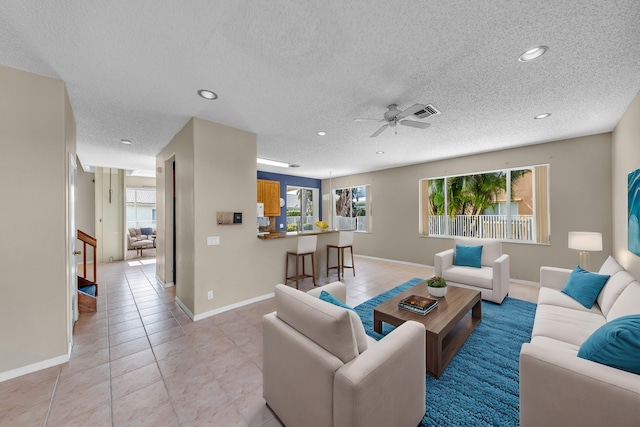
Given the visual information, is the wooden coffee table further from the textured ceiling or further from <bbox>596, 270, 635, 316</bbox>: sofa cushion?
the textured ceiling

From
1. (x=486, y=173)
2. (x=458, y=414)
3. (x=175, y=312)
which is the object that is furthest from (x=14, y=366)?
(x=486, y=173)

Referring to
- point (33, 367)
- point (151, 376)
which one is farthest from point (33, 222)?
point (151, 376)

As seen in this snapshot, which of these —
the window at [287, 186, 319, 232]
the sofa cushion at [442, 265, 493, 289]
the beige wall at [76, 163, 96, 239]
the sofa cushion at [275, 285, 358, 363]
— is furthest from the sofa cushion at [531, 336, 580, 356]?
the beige wall at [76, 163, 96, 239]

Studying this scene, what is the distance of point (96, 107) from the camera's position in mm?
2848

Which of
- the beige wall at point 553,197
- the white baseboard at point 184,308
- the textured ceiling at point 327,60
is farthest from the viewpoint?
the beige wall at point 553,197

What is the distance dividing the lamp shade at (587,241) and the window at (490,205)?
1.27 m

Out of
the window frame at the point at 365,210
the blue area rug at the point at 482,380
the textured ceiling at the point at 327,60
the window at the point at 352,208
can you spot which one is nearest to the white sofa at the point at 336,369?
the blue area rug at the point at 482,380

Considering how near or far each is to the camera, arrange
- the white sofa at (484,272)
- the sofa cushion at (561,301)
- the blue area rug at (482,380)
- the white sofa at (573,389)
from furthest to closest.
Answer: the white sofa at (484,272), the sofa cushion at (561,301), the blue area rug at (482,380), the white sofa at (573,389)

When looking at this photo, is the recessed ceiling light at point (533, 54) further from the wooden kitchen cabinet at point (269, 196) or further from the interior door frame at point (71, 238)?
the wooden kitchen cabinet at point (269, 196)

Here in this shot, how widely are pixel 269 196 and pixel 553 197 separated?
616 cm

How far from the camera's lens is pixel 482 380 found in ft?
6.46

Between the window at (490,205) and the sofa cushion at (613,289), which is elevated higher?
the window at (490,205)

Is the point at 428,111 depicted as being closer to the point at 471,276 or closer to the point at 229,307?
the point at 471,276

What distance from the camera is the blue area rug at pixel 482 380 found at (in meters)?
1.63
